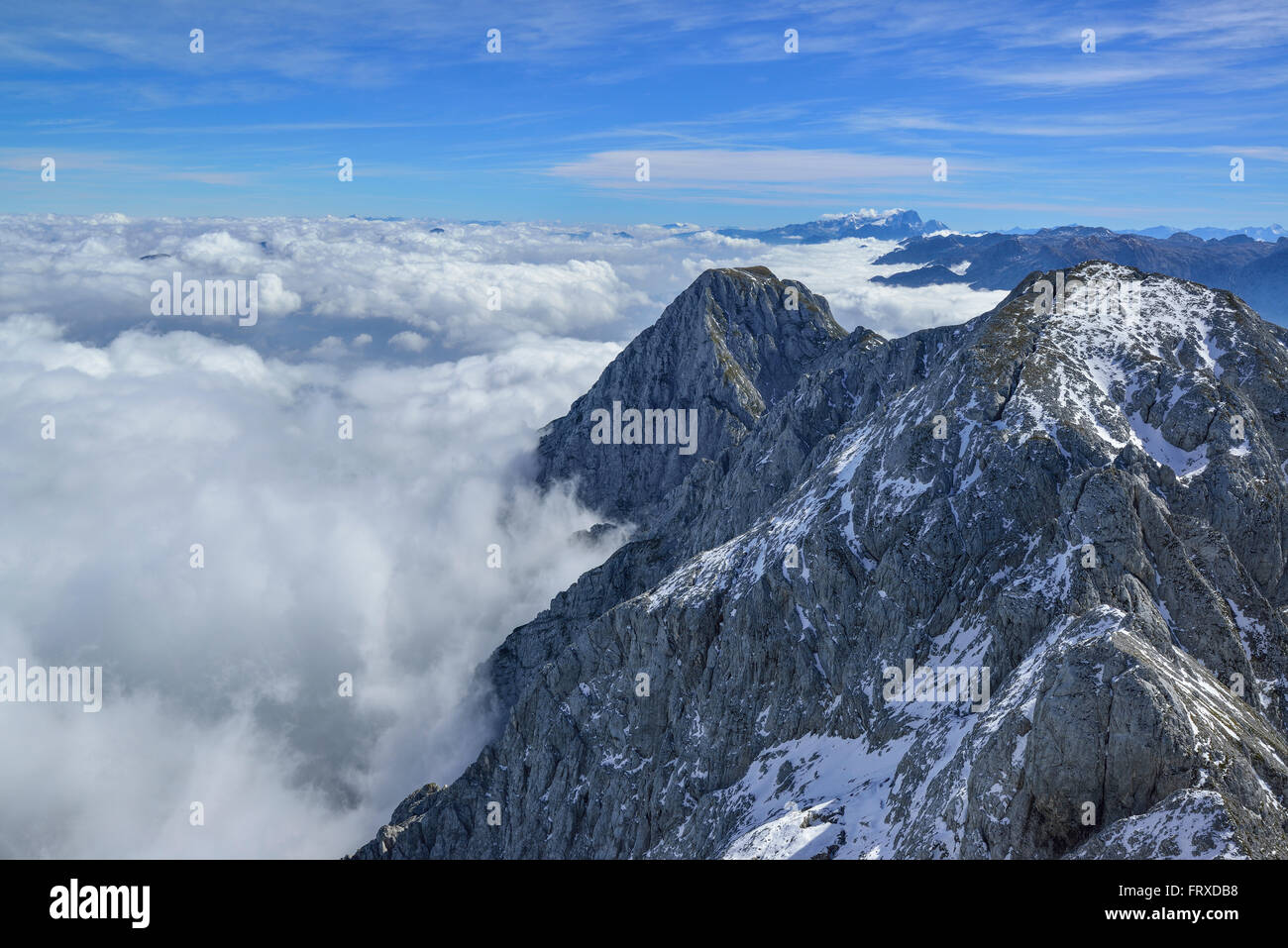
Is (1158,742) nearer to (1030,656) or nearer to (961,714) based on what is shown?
(1030,656)

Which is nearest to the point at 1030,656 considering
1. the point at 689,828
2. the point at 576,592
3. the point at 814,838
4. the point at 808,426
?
the point at 814,838
